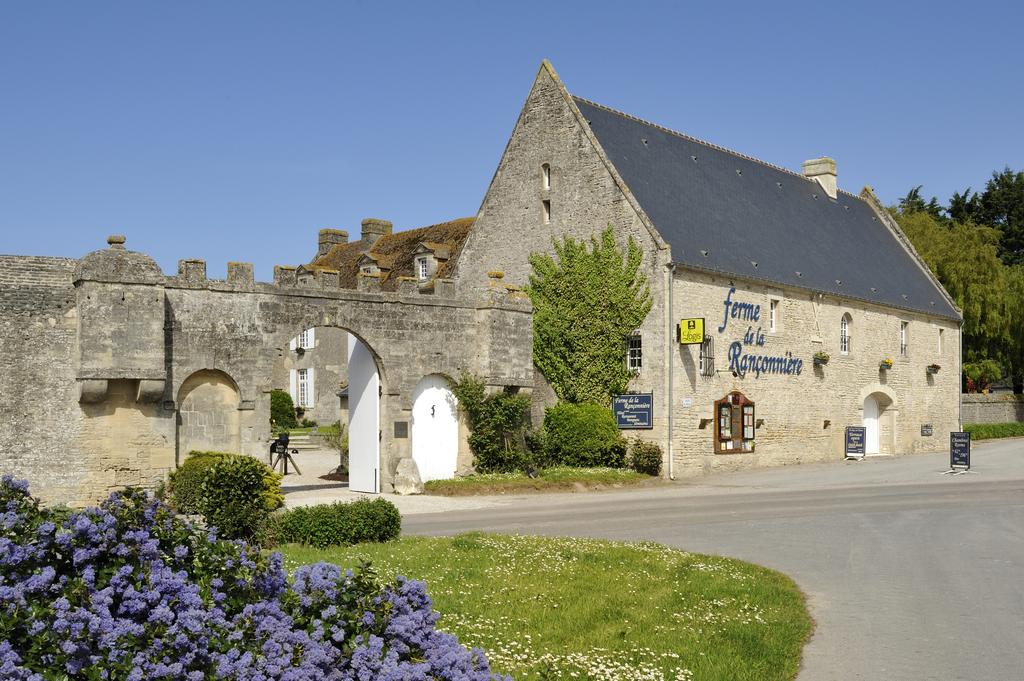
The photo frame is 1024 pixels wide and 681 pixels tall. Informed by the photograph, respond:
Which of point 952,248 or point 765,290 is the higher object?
point 952,248

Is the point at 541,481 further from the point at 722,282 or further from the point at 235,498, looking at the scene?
the point at 235,498

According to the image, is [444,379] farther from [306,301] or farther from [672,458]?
[672,458]

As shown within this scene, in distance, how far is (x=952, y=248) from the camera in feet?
146

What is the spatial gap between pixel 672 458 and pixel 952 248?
83.9ft

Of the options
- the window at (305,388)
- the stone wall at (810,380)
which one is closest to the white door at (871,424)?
the stone wall at (810,380)

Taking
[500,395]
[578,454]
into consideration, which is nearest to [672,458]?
[578,454]

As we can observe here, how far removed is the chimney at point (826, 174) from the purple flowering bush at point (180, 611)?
122ft

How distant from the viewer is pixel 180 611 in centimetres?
429

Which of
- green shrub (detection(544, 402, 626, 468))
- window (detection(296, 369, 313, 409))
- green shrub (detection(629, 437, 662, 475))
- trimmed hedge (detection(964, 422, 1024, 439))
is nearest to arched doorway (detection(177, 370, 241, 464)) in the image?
green shrub (detection(544, 402, 626, 468))

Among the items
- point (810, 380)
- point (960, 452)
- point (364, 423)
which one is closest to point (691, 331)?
point (810, 380)

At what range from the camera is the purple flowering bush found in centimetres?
407

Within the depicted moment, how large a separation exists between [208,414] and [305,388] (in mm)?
26011

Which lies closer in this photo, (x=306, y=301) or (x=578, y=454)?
(x=306, y=301)

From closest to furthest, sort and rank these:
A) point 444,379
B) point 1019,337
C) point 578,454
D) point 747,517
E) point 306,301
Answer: point 747,517, point 306,301, point 444,379, point 578,454, point 1019,337
